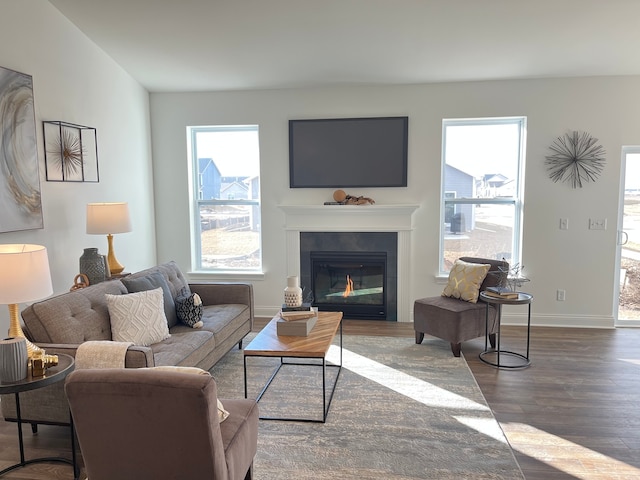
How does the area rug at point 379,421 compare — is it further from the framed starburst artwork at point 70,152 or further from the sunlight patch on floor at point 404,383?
the framed starburst artwork at point 70,152

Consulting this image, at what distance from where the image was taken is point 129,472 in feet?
6.18

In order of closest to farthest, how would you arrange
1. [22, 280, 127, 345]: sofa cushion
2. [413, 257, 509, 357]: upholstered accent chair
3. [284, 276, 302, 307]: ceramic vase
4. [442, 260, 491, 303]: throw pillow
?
1. [22, 280, 127, 345]: sofa cushion
2. [284, 276, 302, 307]: ceramic vase
3. [413, 257, 509, 357]: upholstered accent chair
4. [442, 260, 491, 303]: throw pillow

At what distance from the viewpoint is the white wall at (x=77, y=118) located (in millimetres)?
3675

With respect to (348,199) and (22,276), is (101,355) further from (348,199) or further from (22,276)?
(348,199)

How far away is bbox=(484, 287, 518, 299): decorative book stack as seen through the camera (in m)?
3.99

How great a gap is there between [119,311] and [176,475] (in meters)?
1.60

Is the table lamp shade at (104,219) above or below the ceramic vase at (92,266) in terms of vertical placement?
above

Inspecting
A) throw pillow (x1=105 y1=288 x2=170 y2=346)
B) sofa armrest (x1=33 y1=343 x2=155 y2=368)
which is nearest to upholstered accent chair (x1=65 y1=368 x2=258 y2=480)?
sofa armrest (x1=33 y1=343 x2=155 y2=368)

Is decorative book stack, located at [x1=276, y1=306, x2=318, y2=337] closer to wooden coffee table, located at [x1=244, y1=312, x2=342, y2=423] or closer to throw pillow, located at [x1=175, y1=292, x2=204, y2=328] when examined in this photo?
wooden coffee table, located at [x1=244, y1=312, x2=342, y2=423]

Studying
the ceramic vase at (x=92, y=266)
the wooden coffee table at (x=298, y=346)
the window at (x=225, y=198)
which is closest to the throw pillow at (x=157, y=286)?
the ceramic vase at (x=92, y=266)

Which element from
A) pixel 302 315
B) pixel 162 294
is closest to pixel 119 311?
pixel 162 294

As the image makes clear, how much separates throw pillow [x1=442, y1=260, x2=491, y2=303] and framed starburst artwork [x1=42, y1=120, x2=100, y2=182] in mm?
3508

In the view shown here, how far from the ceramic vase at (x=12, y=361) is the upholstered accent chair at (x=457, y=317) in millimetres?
3178

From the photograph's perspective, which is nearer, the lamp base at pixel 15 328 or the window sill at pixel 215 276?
the lamp base at pixel 15 328
